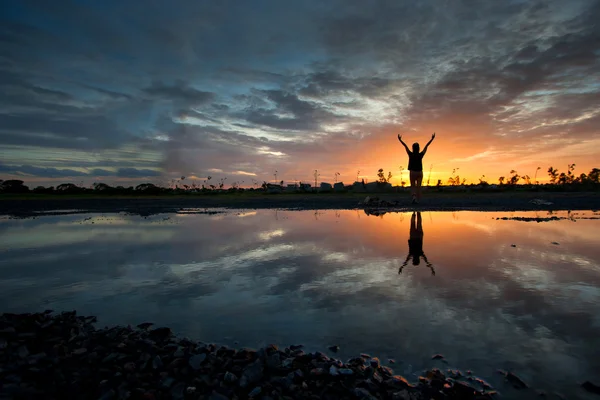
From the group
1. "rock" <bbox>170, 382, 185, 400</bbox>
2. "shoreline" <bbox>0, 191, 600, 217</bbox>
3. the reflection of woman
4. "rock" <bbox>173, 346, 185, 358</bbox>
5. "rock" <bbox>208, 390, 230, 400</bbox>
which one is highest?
"shoreline" <bbox>0, 191, 600, 217</bbox>

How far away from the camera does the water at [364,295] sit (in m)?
5.98

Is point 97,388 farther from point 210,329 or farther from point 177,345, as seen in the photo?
point 210,329

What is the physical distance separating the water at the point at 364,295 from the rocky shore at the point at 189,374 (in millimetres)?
490

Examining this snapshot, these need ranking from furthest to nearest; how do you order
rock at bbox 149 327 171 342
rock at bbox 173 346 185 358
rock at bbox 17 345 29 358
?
rock at bbox 149 327 171 342
rock at bbox 17 345 29 358
rock at bbox 173 346 185 358

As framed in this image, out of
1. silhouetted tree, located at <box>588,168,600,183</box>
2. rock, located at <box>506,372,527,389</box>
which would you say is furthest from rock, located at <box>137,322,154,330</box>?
silhouetted tree, located at <box>588,168,600,183</box>

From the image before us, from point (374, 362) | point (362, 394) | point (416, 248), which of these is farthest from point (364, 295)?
point (416, 248)

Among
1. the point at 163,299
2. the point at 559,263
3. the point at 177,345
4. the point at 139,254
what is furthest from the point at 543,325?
the point at 139,254

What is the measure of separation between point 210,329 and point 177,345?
0.96 meters

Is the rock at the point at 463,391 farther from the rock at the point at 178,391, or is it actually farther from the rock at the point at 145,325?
the rock at the point at 145,325

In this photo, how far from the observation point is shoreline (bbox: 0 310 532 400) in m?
4.77

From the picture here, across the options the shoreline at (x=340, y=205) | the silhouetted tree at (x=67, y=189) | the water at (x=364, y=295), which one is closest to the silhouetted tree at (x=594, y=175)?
the shoreline at (x=340, y=205)

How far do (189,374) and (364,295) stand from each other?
5.21 metres

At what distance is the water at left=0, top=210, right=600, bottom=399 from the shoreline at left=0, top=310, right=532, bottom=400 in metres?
0.46

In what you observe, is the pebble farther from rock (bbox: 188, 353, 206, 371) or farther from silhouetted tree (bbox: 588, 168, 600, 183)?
silhouetted tree (bbox: 588, 168, 600, 183)
